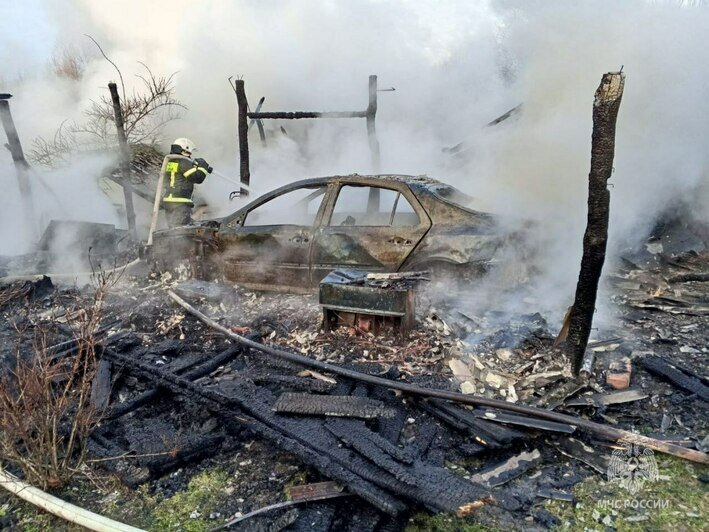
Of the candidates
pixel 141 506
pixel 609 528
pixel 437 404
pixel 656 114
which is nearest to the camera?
pixel 609 528

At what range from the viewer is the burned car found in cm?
561

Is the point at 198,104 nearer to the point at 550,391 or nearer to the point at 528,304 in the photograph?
the point at 528,304

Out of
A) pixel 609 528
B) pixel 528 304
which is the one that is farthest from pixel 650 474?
pixel 528 304

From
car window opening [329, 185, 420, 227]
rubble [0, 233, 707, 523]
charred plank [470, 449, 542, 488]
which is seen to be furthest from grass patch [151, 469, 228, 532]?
car window opening [329, 185, 420, 227]

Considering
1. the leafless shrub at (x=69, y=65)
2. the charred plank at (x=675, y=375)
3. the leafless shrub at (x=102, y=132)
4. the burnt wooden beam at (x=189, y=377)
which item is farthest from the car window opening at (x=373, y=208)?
the leafless shrub at (x=69, y=65)

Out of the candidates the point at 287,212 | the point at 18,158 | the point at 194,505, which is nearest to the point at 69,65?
the point at 18,158

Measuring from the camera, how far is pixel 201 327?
5910mm

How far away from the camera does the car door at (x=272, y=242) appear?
635 centimetres

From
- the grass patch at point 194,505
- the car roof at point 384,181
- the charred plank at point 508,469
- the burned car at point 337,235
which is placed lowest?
the grass patch at point 194,505

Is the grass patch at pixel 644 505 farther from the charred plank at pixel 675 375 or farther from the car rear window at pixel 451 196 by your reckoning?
the car rear window at pixel 451 196

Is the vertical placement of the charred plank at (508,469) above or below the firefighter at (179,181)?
below

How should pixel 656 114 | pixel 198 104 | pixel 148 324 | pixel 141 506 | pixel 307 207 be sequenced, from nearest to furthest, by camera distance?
1. pixel 141 506
2. pixel 148 324
3. pixel 307 207
4. pixel 656 114
5. pixel 198 104

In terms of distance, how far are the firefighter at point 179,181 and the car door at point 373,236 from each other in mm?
3598

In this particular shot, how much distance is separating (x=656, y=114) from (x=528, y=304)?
451cm
